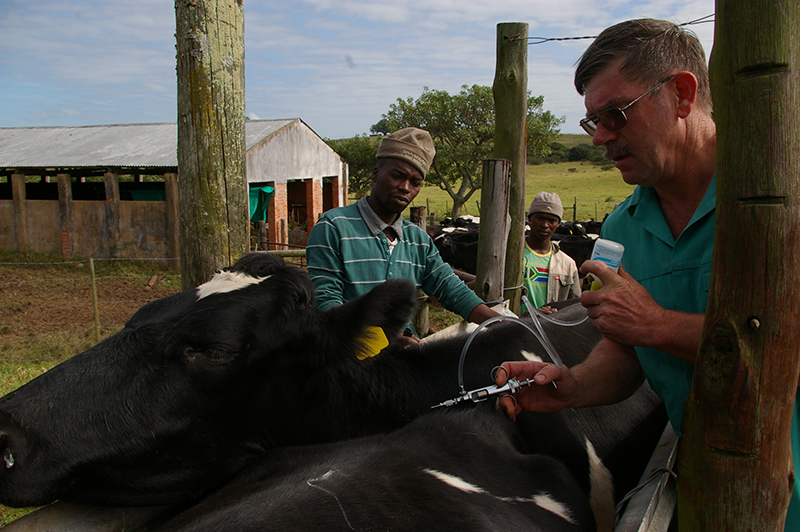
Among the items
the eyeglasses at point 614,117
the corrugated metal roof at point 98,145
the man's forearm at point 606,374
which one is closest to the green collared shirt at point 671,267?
the man's forearm at point 606,374

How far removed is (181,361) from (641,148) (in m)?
1.61

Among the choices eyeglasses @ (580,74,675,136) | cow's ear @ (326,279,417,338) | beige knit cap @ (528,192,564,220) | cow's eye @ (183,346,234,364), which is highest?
eyeglasses @ (580,74,675,136)

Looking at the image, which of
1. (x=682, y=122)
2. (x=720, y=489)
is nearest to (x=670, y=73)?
(x=682, y=122)

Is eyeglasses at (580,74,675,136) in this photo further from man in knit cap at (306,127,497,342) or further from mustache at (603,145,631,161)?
man in knit cap at (306,127,497,342)

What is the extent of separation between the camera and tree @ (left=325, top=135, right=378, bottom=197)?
34.8m

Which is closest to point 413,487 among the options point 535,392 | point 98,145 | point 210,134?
point 535,392

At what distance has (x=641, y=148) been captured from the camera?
5.68 ft

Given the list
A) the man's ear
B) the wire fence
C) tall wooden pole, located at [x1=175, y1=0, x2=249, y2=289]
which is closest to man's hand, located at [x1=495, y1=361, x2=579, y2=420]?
the man's ear

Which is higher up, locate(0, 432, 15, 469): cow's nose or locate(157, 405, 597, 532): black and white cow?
locate(0, 432, 15, 469): cow's nose

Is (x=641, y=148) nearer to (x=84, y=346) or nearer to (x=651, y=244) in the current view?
(x=651, y=244)

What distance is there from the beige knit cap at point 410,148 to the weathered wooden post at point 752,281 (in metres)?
2.05

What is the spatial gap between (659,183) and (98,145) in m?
19.5

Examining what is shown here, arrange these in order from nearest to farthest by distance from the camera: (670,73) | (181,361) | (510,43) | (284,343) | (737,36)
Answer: (737,36) < (670,73) < (181,361) < (284,343) < (510,43)

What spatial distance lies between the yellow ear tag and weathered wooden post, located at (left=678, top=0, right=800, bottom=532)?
118 centimetres
